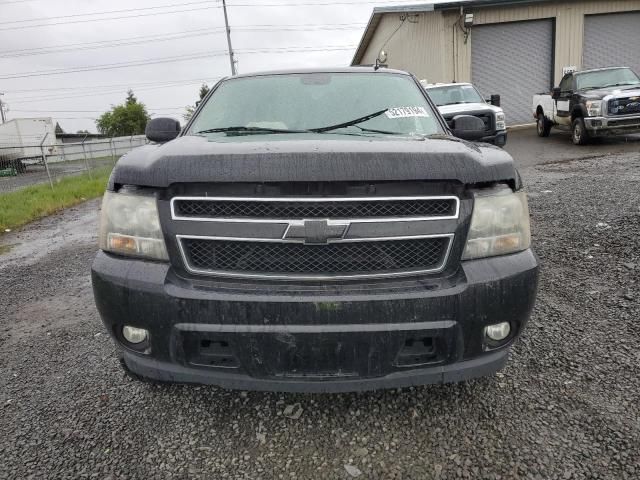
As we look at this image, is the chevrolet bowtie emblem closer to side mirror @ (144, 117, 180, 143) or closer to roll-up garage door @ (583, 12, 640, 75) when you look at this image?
side mirror @ (144, 117, 180, 143)

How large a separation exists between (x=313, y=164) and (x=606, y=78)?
1283cm

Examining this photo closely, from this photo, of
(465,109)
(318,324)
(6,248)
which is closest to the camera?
(318,324)

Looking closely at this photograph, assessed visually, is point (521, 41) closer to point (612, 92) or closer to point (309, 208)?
point (612, 92)

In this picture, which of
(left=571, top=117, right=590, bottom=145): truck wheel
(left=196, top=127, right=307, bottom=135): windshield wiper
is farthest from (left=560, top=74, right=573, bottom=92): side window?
(left=196, top=127, right=307, bottom=135): windshield wiper

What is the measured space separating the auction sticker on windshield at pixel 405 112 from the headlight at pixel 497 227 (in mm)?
1154

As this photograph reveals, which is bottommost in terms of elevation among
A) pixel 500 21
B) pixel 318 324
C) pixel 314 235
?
pixel 318 324

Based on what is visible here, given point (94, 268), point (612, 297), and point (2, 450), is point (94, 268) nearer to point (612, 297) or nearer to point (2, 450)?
point (2, 450)

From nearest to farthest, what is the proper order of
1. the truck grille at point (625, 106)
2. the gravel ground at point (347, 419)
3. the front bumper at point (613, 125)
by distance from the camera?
the gravel ground at point (347, 419) < the truck grille at point (625, 106) < the front bumper at point (613, 125)

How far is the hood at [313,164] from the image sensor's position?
1.82 meters

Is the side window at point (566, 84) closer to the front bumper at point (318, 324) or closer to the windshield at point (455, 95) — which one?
the windshield at point (455, 95)

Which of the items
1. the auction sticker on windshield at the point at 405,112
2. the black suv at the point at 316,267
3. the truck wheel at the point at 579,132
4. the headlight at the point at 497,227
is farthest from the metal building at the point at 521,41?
the black suv at the point at 316,267

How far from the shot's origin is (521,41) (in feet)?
59.1

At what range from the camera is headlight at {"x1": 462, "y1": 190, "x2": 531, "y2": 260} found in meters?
1.93

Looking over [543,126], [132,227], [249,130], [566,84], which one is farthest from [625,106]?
[132,227]
